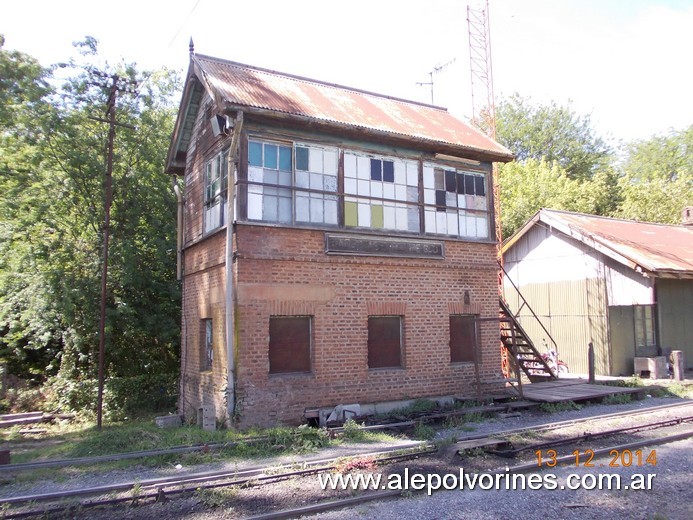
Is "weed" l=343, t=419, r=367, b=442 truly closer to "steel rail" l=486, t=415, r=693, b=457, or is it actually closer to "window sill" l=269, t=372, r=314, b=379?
"window sill" l=269, t=372, r=314, b=379

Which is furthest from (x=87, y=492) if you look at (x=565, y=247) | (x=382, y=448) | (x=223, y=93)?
(x=565, y=247)

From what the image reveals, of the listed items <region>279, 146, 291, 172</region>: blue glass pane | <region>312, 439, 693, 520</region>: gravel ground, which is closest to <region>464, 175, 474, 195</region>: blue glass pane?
<region>279, 146, 291, 172</region>: blue glass pane

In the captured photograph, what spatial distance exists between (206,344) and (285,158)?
4683mm

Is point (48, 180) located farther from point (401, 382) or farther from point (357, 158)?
point (401, 382)

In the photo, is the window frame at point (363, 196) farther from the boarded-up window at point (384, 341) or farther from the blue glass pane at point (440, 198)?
the boarded-up window at point (384, 341)

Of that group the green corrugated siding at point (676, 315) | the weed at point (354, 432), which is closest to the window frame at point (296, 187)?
the weed at point (354, 432)

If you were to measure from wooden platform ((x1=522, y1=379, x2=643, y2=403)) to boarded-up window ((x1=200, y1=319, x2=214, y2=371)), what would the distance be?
7.22m

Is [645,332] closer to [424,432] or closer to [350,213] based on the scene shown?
[424,432]

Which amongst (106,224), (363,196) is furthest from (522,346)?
(106,224)

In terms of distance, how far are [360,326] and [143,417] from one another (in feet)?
26.5

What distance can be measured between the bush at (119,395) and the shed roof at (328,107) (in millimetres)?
6777

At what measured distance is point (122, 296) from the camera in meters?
16.5

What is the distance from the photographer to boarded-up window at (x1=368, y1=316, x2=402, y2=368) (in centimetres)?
1172

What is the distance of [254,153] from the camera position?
10.8 meters
